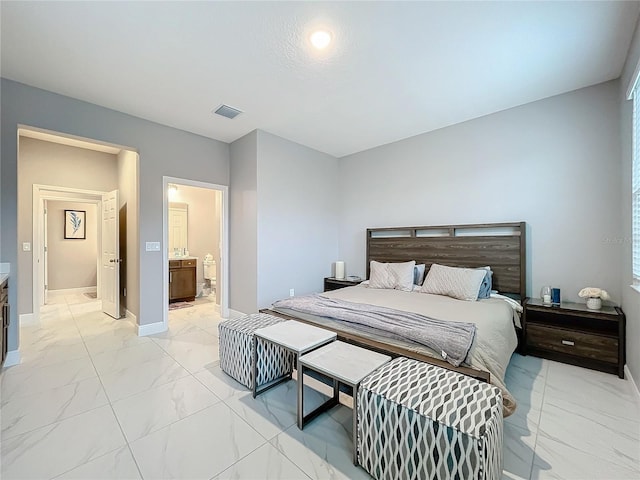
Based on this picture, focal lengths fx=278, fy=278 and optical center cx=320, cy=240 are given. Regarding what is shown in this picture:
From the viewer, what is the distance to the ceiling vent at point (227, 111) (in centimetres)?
325

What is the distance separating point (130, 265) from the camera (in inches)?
160

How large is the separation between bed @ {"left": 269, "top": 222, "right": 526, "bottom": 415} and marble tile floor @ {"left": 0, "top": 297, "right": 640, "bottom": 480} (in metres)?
0.35

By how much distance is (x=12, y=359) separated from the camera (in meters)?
2.68

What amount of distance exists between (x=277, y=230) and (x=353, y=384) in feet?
9.34

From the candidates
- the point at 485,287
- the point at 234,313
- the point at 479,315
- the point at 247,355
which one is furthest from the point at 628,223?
the point at 234,313

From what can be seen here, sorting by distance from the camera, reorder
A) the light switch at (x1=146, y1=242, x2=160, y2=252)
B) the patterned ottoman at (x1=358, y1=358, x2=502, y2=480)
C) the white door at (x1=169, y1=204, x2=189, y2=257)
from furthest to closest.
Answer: the white door at (x1=169, y1=204, x2=189, y2=257) → the light switch at (x1=146, y1=242, x2=160, y2=252) → the patterned ottoman at (x1=358, y1=358, x2=502, y2=480)

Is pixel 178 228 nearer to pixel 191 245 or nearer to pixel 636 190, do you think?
pixel 191 245

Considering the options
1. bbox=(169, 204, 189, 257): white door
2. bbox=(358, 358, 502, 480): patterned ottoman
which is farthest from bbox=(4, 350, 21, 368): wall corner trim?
bbox=(169, 204, 189, 257): white door

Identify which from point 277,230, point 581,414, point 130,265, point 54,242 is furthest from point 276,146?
point 54,242

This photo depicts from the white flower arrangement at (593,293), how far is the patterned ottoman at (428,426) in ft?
6.99

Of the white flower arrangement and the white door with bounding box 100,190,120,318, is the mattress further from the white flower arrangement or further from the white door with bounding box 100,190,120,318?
the white door with bounding box 100,190,120,318

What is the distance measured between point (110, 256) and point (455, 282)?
5.06 m

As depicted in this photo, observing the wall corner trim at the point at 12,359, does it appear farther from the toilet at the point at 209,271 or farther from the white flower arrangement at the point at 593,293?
the white flower arrangement at the point at 593,293

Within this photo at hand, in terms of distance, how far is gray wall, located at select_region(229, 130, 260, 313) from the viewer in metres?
3.91
